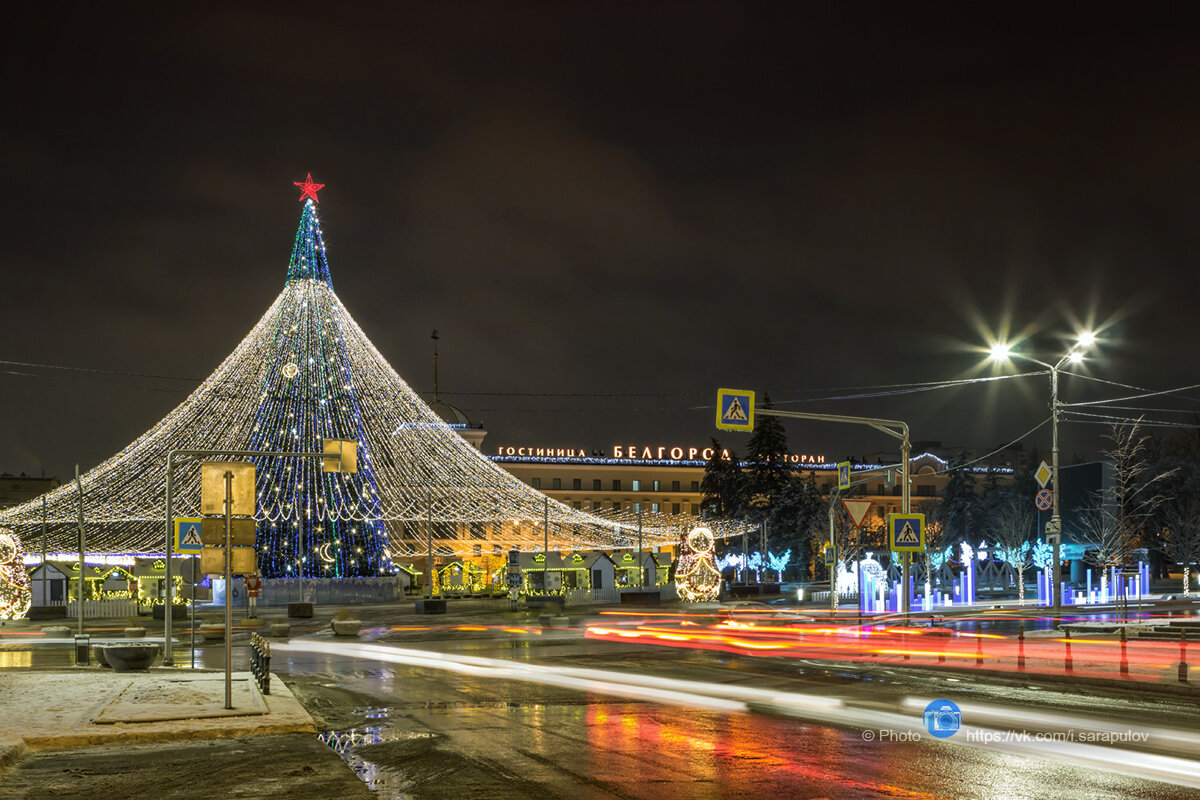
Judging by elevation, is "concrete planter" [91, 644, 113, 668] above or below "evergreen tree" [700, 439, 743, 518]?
below

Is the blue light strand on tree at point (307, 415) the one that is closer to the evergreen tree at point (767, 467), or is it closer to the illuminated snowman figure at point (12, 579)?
the illuminated snowman figure at point (12, 579)

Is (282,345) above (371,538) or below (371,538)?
above

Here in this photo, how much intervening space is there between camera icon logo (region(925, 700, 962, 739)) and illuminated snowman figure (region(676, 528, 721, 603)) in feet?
122

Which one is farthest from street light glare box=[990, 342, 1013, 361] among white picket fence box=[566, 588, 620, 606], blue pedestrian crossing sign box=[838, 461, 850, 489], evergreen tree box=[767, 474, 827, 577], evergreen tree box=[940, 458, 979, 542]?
evergreen tree box=[940, 458, 979, 542]

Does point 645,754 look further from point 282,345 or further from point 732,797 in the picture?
point 282,345

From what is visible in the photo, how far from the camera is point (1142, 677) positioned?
61.6 ft

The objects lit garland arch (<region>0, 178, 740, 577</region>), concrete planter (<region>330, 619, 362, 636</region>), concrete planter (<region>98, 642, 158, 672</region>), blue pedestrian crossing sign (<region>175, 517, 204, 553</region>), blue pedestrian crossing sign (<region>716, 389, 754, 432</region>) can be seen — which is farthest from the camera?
lit garland arch (<region>0, 178, 740, 577</region>)

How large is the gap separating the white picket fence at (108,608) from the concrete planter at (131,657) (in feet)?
106

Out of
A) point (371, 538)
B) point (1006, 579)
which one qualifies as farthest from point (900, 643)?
point (1006, 579)

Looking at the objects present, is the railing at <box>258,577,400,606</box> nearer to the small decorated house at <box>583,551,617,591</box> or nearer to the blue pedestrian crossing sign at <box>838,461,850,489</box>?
the small decorated house at <box>583,551,617,591</box>

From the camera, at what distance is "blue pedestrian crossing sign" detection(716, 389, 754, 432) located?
27.1 meters

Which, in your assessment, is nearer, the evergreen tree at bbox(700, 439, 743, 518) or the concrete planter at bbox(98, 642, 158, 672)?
the concrete planter at bbox(98, 642, 158, 672)

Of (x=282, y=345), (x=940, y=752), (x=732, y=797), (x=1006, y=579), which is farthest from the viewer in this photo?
(x=1006, y=579)

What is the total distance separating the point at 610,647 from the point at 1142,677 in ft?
44.9
